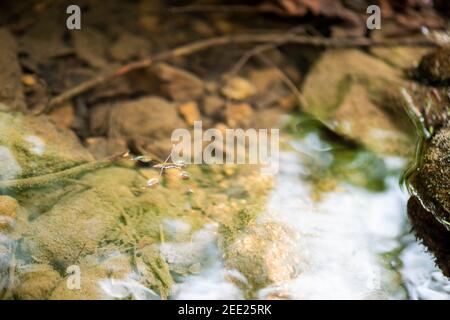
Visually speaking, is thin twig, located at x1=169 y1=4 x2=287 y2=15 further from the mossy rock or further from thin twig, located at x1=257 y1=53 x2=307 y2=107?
the mossy rock

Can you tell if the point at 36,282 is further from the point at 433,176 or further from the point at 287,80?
the point at 287,80

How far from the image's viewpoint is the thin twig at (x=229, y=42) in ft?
9.75

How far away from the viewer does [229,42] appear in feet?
11.4

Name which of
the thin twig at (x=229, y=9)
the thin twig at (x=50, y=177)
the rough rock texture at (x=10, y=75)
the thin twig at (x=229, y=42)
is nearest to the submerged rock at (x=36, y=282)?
the thin twig at (x=50, y=177)

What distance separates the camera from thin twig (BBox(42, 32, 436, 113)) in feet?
9.75

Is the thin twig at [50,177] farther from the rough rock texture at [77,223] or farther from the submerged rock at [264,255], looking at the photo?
the submerged rock at [264,255]

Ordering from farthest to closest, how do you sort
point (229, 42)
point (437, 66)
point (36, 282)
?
point (229, 42) → point (437, 66) → point (36, 282)

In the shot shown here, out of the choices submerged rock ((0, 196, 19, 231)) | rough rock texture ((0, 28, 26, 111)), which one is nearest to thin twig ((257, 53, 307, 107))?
rough rock texture ((0, 28, 26, 111))

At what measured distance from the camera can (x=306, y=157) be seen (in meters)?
2.67

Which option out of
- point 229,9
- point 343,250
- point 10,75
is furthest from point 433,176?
point 10,75

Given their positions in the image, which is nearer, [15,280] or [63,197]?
[15,280]
